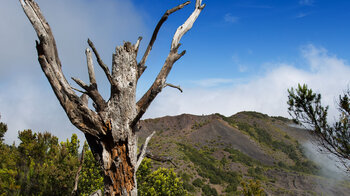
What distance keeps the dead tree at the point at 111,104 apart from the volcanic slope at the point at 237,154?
3074 cm

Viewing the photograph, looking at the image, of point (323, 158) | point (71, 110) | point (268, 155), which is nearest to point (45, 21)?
point (71, 110)

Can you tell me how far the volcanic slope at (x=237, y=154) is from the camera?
121 ft

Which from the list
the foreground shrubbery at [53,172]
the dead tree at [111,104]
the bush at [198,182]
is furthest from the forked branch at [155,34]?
the bush at [198,182]

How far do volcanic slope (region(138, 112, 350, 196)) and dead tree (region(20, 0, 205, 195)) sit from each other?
30740 mm

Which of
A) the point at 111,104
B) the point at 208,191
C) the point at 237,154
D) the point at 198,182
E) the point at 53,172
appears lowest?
the point at 208,191

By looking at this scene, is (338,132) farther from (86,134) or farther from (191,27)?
(86,134)

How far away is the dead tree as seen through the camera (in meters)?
2.94

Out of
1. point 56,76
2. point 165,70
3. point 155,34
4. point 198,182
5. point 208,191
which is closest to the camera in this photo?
point 56,76

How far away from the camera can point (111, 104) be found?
3258 mm

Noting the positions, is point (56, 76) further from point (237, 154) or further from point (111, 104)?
point (237, 154)

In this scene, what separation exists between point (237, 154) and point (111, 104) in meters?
50.9

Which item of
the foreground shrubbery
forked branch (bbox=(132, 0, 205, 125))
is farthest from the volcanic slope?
forked branch (bbox=(132, 0, 205, 125))

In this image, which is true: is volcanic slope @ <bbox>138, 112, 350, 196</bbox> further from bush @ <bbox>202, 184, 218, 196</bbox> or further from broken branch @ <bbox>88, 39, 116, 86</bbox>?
broken branch @ <bbox>88, 39, 116, 86</bbox>

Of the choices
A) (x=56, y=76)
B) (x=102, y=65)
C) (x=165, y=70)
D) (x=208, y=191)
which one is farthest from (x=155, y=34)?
(x=208, y=191)
